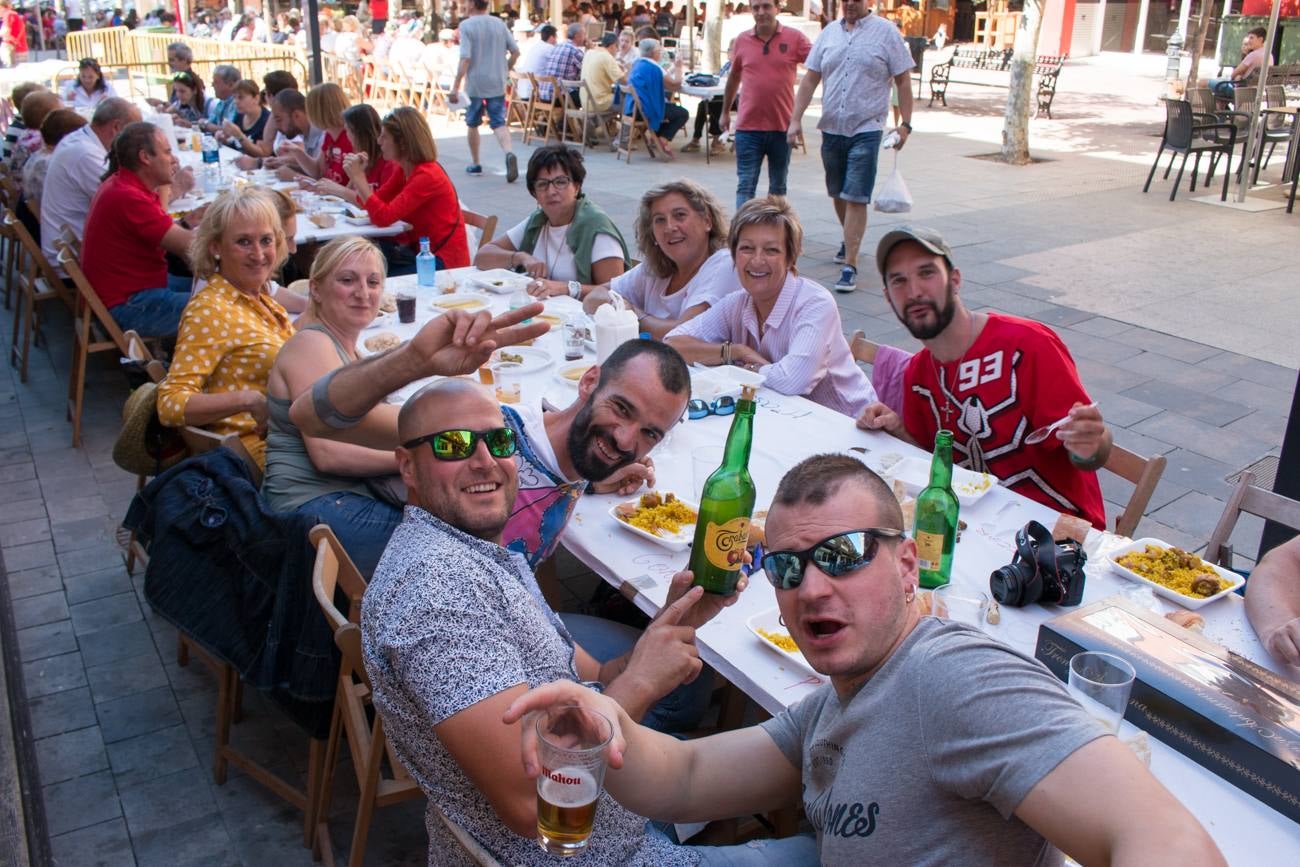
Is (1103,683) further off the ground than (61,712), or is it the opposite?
(1103,683)

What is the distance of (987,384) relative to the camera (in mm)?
3242

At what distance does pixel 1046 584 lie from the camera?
2.32 m

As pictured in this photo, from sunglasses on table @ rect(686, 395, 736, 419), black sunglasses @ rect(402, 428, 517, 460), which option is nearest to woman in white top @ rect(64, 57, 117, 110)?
sunglasses on table @ rect(686, 395, 736, 419)

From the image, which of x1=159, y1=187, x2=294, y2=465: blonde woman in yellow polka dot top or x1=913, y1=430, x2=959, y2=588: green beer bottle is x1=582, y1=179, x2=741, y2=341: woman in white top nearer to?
x1=159, y1=187, x2=294, y2=465: blonde woman in yellow polka dot top

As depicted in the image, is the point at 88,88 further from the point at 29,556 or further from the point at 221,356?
the point at 221,356

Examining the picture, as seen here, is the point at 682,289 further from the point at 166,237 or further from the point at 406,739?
the point at 406,739

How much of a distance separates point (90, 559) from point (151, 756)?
150 cm

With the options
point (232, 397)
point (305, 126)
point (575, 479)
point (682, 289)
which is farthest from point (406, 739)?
point (305, 126)

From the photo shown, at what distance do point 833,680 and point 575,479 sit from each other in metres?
1.24

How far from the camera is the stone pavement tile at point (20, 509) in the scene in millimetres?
4781

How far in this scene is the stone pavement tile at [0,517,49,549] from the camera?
4.57m

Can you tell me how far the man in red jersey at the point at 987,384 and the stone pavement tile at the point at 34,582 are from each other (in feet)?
11.1

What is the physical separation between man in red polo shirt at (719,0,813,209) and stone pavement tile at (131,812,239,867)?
712 cm

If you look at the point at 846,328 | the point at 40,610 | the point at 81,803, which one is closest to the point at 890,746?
the point at 81,803
